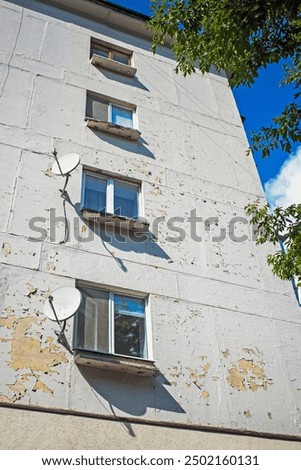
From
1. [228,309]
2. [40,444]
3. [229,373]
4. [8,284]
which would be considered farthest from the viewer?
[228,309]

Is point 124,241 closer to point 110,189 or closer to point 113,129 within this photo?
point 110,189

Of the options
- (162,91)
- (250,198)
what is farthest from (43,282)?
(162,91)

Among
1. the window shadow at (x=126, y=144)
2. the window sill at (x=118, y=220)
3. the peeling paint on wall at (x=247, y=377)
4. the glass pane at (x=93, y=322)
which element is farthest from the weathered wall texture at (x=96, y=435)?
the window shadow at (x=126, y=144)

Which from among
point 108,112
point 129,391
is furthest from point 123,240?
point 108,112

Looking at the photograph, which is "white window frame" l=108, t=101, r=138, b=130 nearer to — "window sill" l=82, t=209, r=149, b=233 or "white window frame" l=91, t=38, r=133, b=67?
"white window frame" l=91, t=38, r=133, b=67

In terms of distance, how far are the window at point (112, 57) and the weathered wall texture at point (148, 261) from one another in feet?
1.06

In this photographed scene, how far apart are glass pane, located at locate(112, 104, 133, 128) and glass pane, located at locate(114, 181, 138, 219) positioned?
2217 millimetres

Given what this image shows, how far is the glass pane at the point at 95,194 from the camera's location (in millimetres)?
8867

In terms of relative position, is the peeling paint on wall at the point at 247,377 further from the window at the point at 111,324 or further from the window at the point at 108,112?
the window at the point at 108,112

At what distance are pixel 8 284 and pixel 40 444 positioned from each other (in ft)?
8.23

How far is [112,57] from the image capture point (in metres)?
13.3

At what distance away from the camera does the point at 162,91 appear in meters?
12.8

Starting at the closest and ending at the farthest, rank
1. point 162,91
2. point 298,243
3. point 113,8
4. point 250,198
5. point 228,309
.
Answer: point 298,243
point 228,309
point 250,198
point 162,91
point 113,8

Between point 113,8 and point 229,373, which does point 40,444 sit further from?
point 113,8
